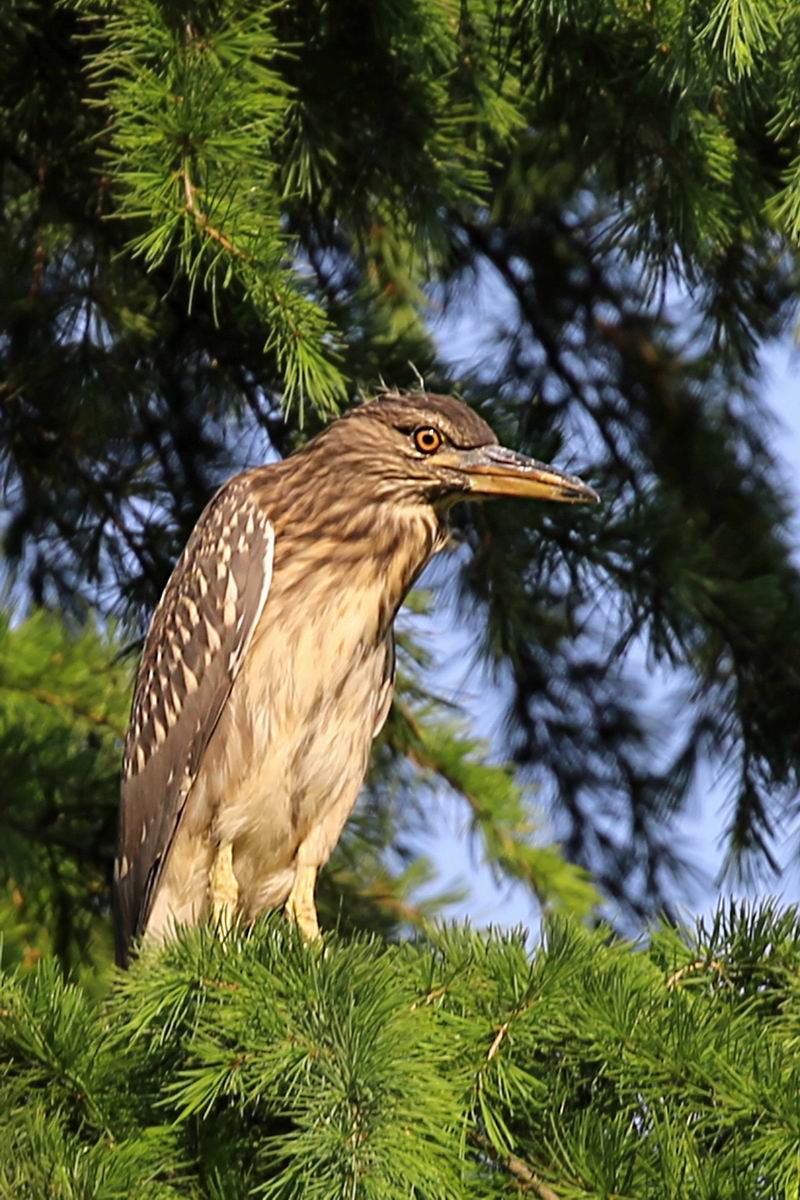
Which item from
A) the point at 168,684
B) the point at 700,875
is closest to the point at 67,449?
the point at 168,684

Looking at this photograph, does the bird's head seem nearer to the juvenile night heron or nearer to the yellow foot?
the juvenile night heron

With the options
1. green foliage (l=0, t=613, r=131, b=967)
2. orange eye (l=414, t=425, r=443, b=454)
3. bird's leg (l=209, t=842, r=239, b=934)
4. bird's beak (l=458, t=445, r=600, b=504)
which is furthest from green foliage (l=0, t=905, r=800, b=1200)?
green foliage (l=0, t=613, r=131, b=967)

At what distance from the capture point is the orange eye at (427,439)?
3959 mm

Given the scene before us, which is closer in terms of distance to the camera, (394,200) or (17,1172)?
(17,1172)

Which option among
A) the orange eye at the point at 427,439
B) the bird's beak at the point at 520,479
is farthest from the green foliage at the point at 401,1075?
the orange eye at the point at 427,439

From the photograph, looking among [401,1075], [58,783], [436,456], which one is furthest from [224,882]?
[401,1075]

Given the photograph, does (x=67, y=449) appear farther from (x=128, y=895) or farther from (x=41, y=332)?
(x=128, y=895)

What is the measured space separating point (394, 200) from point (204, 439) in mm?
1009

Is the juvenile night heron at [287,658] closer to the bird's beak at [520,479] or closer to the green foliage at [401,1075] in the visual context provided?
the bird's beak at [520,479]

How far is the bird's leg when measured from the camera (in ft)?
13.1

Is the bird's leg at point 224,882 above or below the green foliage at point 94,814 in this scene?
below

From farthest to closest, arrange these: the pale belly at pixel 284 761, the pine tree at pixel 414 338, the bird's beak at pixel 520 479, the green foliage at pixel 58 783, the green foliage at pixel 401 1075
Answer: the green foliage at pixel 58 783 → the pale belly at pixel 284 761 → the bird's beak at pixel 520 479 → the pine tree at pixel 414 338 → the green foliage at pixel 401 1075

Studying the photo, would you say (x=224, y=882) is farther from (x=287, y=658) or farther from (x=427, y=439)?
(x=427, y=439)

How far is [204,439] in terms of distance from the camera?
15.3 ft
